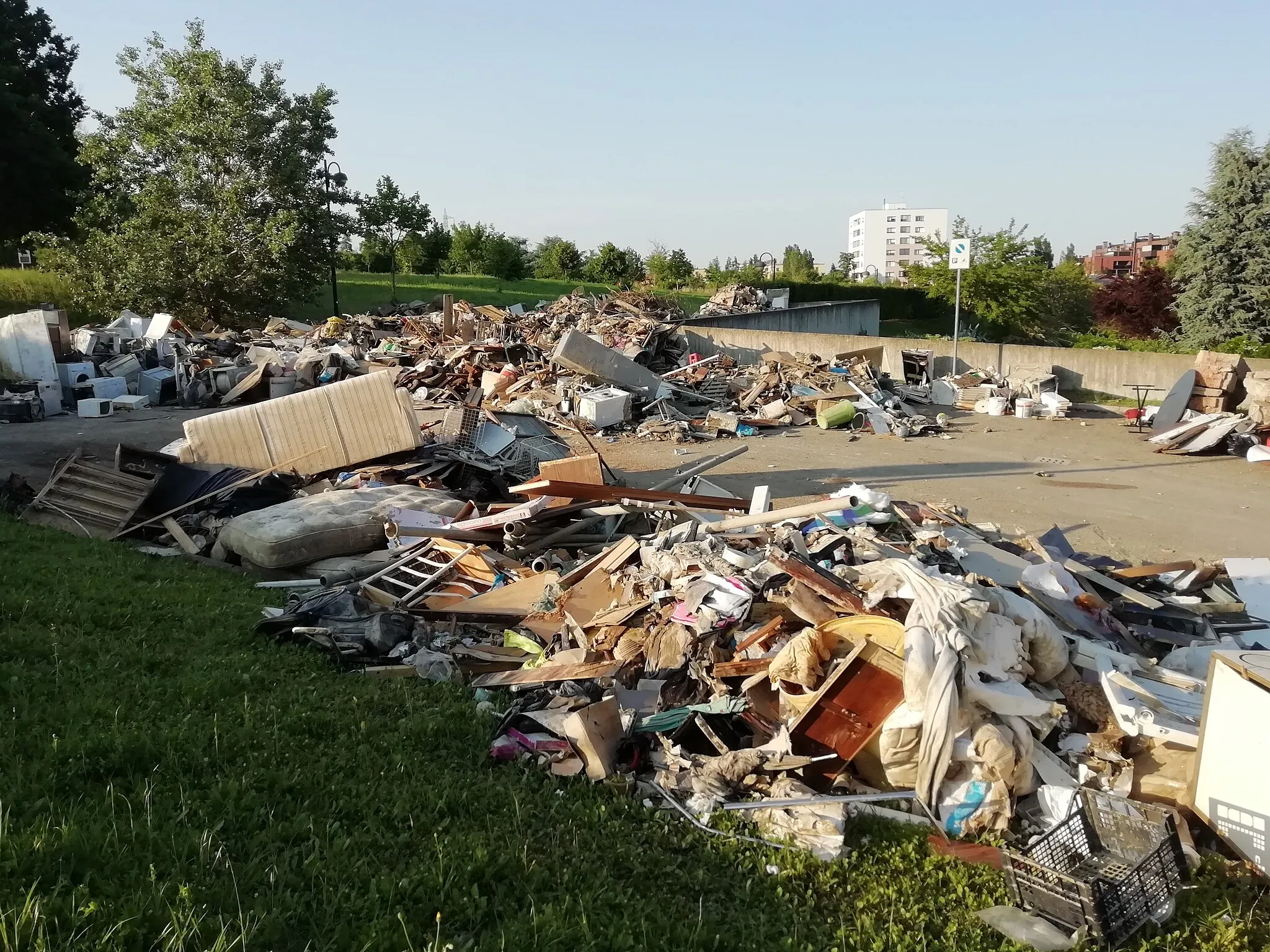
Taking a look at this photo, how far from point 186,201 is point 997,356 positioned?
23572 millimetres

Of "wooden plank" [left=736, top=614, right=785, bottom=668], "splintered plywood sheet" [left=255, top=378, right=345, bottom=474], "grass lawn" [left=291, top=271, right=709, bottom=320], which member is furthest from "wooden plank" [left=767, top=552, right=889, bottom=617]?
"grass lawn" [left=291, top=271, right=709, bottom=320]

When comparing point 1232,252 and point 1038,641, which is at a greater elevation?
point 1232,252

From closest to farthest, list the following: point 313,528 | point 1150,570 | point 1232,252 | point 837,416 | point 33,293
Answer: point 1150,570
point 313,528
point 837,416
point 1232,252
point 33,293

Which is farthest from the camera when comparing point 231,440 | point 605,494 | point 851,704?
point 231,440

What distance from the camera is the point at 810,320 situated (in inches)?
1117

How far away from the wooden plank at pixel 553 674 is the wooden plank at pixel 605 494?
300cm

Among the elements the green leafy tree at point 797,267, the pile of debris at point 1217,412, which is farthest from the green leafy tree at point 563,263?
the pile of debris at point 1217,412

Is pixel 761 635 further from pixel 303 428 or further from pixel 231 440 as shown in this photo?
pixel 231 440

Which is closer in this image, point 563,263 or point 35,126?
point 35,126

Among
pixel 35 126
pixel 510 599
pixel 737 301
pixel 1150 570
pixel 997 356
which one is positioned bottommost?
pixel 1150 570

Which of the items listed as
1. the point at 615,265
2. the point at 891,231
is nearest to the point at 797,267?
the point at 615,265

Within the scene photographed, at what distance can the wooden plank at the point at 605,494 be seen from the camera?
27.0 feet

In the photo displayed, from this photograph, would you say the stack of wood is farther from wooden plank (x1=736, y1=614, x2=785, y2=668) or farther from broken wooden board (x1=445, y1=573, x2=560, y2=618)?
broken wooden board (x1=445, y1=573, x2=560, y2=618)

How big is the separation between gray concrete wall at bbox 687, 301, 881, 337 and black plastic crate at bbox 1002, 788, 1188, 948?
19741 mm
